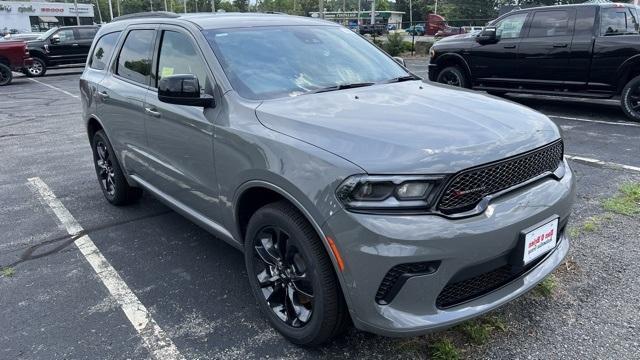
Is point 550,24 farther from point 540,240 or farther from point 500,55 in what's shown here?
point 540,240

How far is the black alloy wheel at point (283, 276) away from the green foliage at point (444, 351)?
0.69 metres

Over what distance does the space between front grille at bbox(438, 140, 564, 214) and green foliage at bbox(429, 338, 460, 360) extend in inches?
32.5

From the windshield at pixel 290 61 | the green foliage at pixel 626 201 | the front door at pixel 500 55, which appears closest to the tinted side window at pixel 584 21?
the front door at pixel 500 55

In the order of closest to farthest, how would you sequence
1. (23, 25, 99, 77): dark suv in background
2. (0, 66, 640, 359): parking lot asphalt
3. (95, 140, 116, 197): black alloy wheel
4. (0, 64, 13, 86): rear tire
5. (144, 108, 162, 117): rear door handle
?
(0, 66, 640, 359): parking lot asphalt < (144, 108, 162, 117): rear door handle < (95, 140, 116, 197): black alloy wheel < (0, 64, 13, 86): rear tire < (23, 25, 99, 77): dark suv in background

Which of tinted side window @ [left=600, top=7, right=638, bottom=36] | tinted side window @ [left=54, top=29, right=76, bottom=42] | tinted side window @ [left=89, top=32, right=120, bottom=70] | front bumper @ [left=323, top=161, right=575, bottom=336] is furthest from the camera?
tinted side window @ [left=54, top=29, right=76, bottom=42]

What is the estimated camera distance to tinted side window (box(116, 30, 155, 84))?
4.01 metres

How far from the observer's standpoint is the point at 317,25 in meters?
4.01

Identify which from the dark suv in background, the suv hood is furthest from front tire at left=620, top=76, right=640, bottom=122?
the dark suv in background

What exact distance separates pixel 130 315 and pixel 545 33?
27.8 feet

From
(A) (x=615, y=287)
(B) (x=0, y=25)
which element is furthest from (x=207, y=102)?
(B) (x=0, y=25)

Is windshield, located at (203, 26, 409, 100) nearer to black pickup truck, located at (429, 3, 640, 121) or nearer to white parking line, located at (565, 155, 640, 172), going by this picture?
white parking line, located at (565, 155, 640, 172)

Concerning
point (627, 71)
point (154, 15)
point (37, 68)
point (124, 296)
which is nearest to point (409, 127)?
point (124, 296)

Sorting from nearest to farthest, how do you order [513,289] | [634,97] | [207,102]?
[513,289] → [207,102] → [634,97]

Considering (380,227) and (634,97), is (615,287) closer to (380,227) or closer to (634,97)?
(380,227)
